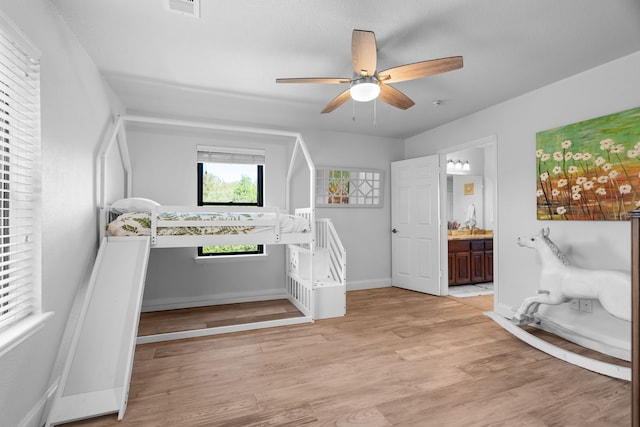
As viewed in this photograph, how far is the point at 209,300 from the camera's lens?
395 centimetres

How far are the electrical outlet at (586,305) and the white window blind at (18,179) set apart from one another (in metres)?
3.94

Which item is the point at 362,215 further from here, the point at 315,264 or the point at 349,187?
the point at 315,264

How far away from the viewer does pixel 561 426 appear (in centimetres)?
165

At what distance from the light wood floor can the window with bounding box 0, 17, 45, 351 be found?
2.54ft

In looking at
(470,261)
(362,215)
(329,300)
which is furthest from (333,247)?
(470,261)

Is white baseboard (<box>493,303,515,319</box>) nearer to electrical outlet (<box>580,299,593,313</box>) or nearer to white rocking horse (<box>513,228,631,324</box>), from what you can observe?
white rocking horse (<box>513,228,631,324</box>)

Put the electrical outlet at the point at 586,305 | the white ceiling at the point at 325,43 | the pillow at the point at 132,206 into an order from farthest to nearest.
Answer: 1. the pillow at the point at 132,206
2. the electrical outlet at the point at 586,305
3. the white ceiling at the point at 325,43

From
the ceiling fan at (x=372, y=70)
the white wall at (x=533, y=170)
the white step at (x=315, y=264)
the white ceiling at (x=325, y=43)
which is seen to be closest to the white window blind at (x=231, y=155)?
the white ceiling at (x=325, y=43)

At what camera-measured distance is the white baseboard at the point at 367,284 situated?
15.2ft

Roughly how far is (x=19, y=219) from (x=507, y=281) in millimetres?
4124

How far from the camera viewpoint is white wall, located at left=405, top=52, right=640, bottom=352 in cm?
249

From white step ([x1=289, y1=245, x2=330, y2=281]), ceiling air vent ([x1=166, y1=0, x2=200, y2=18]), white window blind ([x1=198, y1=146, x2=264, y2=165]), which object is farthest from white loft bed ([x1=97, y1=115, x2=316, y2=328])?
ceiling air vent ([x1=166, y1=0, x2=200, y2=18])

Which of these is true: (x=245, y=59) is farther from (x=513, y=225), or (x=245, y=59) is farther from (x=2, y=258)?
(x=513, y=225)

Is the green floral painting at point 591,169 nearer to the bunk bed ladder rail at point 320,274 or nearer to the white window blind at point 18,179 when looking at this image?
the bunk bed ladder rail at point 320,274
